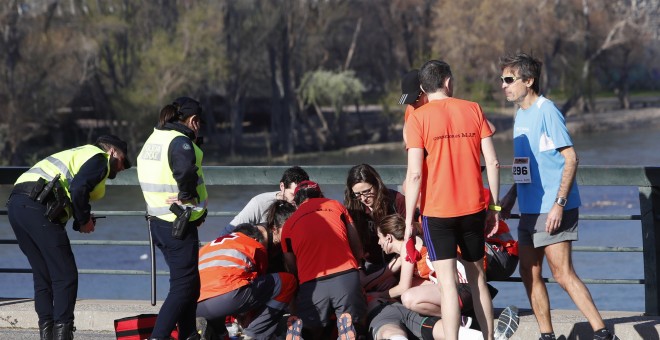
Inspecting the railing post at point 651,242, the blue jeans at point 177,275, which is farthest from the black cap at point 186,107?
the railing post at point 651,242

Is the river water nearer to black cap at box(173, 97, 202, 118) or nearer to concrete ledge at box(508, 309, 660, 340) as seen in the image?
concrete ledge at box(508, 309, 660, 340)

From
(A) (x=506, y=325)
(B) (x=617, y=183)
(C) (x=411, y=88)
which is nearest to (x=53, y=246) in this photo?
(C) (x=411, y=88)

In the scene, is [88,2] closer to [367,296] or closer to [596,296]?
[596,296]

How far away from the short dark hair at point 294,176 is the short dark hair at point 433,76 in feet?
5.46

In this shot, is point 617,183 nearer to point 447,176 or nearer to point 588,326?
point 588,326

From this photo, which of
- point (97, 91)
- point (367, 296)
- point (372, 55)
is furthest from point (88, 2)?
point (367, 296)

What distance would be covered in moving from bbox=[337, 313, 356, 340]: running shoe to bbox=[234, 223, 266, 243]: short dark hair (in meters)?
0.82

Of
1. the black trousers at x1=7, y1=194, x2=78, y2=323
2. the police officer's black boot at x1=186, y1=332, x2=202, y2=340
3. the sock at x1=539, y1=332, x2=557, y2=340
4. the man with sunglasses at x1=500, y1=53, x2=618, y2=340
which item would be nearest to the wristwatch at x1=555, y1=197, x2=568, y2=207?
the man with sunglasses at x1=500, y1=53, x2=618, y2=340

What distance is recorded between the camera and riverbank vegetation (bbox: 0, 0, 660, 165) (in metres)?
48.9

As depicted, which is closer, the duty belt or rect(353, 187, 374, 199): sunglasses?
the duty belt

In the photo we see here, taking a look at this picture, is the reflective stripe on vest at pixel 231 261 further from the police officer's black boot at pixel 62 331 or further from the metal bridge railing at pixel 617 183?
the metal bridge railing at pixel 617 183

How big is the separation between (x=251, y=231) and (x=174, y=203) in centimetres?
87

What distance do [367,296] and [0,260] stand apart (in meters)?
18.8

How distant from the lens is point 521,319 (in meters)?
6.01
